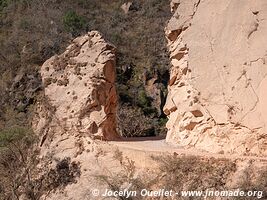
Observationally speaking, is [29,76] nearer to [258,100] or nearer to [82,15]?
[82,15]

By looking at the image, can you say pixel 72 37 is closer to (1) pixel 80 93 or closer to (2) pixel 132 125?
(2) pixel 132 125

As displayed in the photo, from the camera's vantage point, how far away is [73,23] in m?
32.8

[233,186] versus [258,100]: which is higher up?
[258,100]

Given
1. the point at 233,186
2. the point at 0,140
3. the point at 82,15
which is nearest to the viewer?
the point at 233,186

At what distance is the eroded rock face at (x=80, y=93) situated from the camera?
13.1 metres

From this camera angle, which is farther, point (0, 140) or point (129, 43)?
point (129, 43)

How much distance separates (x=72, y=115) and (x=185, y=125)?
294cm

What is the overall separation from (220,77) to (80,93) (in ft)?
12.2

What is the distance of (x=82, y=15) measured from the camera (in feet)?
119

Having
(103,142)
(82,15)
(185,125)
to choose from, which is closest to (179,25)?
(185,125)

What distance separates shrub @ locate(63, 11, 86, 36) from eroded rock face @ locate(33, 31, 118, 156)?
1852cm

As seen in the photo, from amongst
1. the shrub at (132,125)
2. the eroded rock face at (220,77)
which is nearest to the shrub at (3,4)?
the shrub at (132,125)

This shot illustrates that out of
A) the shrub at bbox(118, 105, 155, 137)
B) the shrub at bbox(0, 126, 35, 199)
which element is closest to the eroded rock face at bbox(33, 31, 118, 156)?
the shrub at bbox(0, 126, 35, 199)

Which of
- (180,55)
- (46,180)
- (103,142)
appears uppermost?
(180,55)
